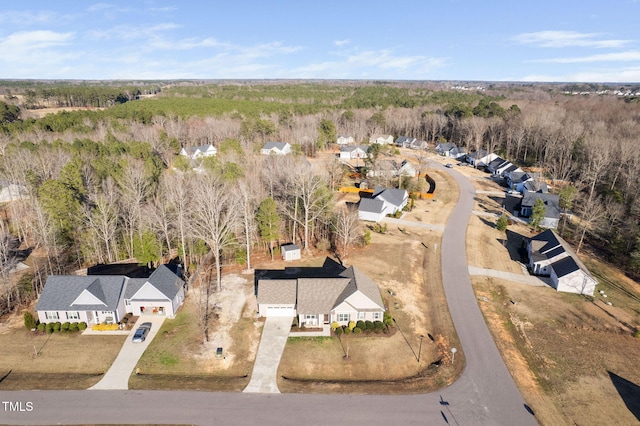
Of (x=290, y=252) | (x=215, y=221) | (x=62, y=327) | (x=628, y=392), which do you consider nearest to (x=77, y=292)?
(x=62, y=327)

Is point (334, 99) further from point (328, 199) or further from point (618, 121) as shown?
point (328, 199)

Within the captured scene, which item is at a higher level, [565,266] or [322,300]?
[565,266]

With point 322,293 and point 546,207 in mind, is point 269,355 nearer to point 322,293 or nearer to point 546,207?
point 322,293

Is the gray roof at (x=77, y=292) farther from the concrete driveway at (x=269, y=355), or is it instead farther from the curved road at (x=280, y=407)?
the concrete driveway at (x=269, y=355)

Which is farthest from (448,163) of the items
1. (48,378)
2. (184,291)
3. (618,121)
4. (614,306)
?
(48,378)

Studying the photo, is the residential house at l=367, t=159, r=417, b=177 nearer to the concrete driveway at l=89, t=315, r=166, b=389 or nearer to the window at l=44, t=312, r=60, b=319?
the concrete driveway at l=89, t=315, r=166, b=389

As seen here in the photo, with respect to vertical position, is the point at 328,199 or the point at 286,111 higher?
the point at 286,111

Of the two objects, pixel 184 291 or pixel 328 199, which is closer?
pixel 184 291
